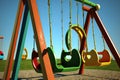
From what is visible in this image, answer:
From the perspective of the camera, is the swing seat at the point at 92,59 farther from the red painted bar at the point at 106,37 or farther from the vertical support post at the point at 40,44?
the vertical support post at the point at 40,44

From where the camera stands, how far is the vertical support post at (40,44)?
4.04 m

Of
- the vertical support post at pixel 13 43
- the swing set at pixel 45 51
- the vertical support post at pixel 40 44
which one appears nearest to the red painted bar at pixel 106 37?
the swing set at pixel 45 51

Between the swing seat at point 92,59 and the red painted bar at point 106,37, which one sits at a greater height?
the red painted bar at point 106,37

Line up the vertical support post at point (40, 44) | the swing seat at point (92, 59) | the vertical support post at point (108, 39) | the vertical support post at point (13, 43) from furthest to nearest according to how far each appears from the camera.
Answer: the vertical support post at point (108, 39)
the swing seat at point (92, 59)
the vertical support post at point (13, 43)
the vertical support post at point (40, 44)

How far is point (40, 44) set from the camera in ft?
13.7

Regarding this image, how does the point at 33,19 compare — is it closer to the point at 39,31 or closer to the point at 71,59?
the point at 39,31

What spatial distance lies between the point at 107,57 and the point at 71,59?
2392mm

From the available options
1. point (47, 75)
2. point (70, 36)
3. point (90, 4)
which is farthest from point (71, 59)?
point (90, 4)

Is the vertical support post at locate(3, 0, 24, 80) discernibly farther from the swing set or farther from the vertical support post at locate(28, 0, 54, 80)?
the vertical support post at locate(28, 0, 54, 80)

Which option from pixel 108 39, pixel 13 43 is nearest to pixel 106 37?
pixel 108 39

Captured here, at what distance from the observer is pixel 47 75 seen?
3971 mm

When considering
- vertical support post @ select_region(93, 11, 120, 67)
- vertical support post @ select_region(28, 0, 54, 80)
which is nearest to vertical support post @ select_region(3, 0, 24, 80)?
vertical support post @ select_region(28, 0, 54, 80)

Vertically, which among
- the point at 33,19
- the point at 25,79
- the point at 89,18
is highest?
the point at 89,18

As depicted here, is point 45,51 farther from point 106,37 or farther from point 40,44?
point 106,37
